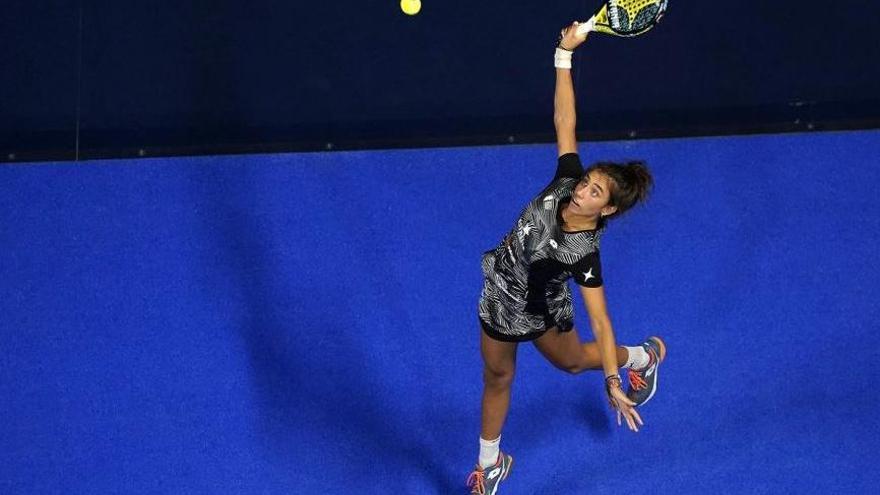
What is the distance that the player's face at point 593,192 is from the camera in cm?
405

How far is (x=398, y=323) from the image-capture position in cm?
550

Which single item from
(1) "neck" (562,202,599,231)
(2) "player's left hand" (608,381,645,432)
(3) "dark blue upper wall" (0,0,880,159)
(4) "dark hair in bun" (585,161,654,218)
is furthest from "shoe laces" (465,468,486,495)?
(3) "dark blue upper wall" (0,0,880,159)

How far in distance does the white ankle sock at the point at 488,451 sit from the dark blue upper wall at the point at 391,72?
6.26ft

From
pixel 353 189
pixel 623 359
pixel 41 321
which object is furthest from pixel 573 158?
pixel 41 321

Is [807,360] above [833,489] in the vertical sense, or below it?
above

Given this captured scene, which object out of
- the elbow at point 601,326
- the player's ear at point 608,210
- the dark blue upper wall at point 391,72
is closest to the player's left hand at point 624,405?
the elbow at point 601,326

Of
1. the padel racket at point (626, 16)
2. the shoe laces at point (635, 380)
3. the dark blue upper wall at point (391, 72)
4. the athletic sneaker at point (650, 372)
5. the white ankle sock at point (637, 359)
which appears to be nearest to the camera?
the padel racket at point (626, 16)

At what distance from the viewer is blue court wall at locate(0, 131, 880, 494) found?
16.7ft

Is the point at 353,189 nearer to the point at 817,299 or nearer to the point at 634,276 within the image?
the point at 634,276

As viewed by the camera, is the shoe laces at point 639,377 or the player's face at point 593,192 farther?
the shoe laces at point 639,377

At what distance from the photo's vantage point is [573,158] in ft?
14.4

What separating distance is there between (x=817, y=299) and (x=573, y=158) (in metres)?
1.85

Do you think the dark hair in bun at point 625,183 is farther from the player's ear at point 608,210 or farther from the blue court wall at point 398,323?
the blue court wall at point 398,323

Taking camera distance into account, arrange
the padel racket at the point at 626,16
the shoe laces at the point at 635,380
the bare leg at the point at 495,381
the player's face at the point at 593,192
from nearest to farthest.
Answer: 1. the player's face at the point at 593,192
2. the padel racket at the point at 626,16
3. the bare leg at the point at 495,381
4. the shoe laces at the point at 635,380
